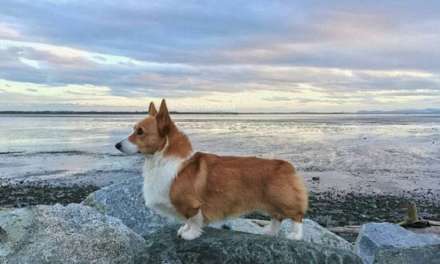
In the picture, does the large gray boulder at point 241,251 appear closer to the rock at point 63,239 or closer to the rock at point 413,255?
the rock at point 63,239

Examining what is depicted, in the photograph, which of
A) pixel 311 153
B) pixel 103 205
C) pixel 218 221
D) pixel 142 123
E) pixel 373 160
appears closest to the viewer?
pixel 142 123

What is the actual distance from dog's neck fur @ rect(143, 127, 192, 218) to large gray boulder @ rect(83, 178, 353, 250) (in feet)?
8.71

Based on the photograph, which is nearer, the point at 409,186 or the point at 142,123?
the point at 142,123

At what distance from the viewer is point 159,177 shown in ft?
21.1

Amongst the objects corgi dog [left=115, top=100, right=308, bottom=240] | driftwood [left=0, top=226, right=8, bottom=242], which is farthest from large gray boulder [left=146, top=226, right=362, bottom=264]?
driftwood [left=0, top=226, right=8, bottom=242]

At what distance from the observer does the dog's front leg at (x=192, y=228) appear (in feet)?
21.6

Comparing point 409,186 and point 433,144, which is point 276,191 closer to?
point 409,186

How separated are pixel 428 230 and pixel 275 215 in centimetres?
658

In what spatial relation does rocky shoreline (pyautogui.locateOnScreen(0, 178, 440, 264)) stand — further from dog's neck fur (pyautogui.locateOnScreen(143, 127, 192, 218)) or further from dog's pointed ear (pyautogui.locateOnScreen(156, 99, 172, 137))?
dog's pointed ear (pyautogui.locateOnScreen(156, 99, 172, 137))

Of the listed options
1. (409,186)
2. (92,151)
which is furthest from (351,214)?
(92,151)

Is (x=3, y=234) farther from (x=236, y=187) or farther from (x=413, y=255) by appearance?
(x=413, y=255)

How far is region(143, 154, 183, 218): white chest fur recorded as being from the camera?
21.0ft

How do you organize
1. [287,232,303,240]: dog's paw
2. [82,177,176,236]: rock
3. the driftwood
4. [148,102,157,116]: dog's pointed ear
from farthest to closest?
[82,177,176,236]: rock → [287,232,303,240]: dog's paw → [148,102,157,116]: dog's pointed ear → the driftwood

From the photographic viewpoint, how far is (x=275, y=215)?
6.96 m
